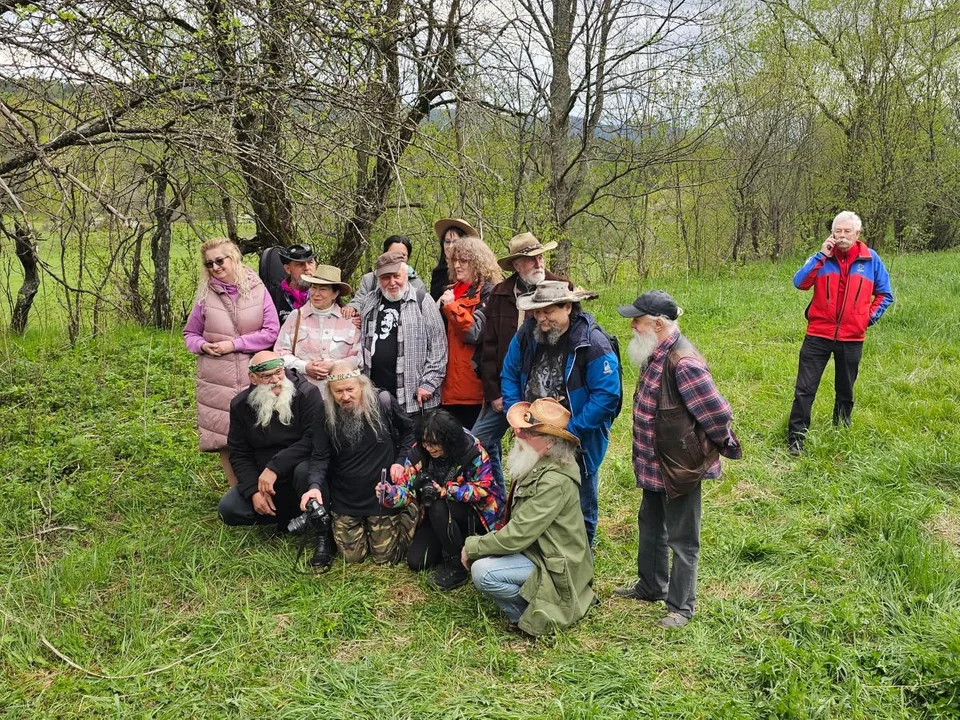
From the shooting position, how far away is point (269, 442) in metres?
4.07

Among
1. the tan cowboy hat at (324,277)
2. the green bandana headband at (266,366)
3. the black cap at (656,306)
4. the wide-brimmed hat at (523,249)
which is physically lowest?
the green bandana headband at (266,366)

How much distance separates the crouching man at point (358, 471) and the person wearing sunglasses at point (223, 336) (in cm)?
72

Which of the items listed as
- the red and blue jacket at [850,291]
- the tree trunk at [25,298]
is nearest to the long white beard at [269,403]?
the red and blue jacket at [850,291]

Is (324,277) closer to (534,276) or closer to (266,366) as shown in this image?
(266,366)

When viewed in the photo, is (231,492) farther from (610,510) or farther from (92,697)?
(610,510)

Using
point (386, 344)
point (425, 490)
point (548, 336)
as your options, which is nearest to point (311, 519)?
point (425, 490)

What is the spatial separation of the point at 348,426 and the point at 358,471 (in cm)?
28

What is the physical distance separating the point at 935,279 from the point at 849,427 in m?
8.11

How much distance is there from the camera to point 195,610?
3.50 metres

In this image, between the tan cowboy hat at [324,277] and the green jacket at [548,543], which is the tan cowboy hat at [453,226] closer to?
the tan cowboy hat at [324,277]

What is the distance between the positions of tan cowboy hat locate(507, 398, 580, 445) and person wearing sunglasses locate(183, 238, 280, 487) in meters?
1.97

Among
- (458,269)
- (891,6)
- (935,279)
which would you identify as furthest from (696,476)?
(891,6)

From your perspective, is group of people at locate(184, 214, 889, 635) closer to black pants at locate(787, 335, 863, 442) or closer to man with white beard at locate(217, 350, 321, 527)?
man with white beard at locate(217, 350, 321, 527)

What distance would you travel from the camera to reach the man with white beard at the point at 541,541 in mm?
3203
